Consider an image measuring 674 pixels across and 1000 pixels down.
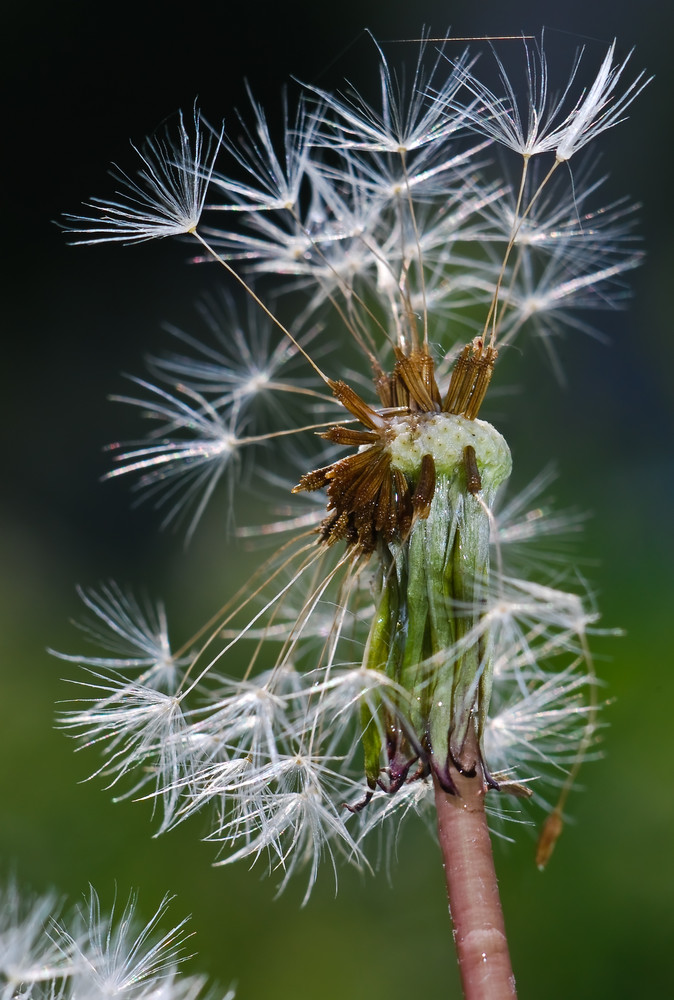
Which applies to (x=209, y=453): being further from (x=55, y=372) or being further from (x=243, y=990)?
(x=55, y=372)

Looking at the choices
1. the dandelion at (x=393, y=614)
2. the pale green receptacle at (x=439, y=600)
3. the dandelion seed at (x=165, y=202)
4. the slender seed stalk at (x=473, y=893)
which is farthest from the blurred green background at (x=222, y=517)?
the slender seed stalk at (x=473, y=893)

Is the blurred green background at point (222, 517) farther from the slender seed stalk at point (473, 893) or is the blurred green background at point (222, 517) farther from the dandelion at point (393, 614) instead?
the slender seed stalk at point (473, 893)

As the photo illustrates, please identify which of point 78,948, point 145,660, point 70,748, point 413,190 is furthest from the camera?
point 70,748

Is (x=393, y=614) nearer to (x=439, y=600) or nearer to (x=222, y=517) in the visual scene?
(x=439, y=600)

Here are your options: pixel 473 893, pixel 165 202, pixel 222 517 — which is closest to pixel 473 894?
pixel 473 893

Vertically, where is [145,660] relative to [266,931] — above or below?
above

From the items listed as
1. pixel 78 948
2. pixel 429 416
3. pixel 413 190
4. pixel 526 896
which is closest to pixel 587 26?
pixel 413 190
